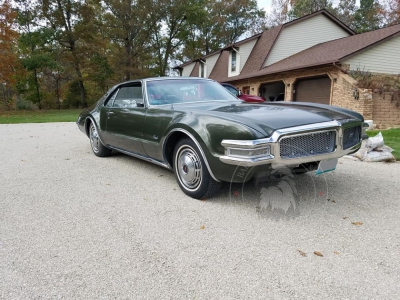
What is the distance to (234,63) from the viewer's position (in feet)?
69.2

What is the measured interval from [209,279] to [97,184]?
Result: 2.60 meters

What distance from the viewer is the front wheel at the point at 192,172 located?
3275mm

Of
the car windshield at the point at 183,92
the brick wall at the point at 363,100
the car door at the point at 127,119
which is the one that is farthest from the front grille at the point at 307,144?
the brick wall at the point at 363,100

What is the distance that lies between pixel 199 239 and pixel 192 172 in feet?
3.34

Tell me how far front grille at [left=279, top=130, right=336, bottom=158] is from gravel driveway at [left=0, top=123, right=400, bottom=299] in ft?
2.07

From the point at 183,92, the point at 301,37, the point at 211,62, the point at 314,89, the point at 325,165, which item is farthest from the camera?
the point at 211,62

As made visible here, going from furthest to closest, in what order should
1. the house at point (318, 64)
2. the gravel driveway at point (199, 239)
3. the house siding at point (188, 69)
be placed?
the house siding at point (188, 69), the house at point (318, 64), the gravel driveway at point (199, 239)

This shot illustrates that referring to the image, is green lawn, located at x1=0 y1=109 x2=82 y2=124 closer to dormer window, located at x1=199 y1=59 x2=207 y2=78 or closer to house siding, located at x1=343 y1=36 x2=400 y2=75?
dormer window, located at x1=199 y1=59 x2=207 y2=78

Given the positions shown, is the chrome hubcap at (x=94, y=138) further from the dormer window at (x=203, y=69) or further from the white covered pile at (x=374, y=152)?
the dormer window at (x=203, y=69)

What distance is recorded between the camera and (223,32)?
38781 mm

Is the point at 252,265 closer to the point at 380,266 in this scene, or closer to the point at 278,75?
the point at 380,266

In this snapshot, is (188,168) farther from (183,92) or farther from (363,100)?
(363,100)

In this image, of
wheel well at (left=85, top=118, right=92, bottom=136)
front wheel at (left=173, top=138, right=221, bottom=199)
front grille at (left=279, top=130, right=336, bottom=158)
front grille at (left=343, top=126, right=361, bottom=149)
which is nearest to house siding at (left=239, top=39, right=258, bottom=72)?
wheel well at (left=85, top=118, right=92, bottom=136)

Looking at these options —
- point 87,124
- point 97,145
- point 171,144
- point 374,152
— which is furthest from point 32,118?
point 374,152
